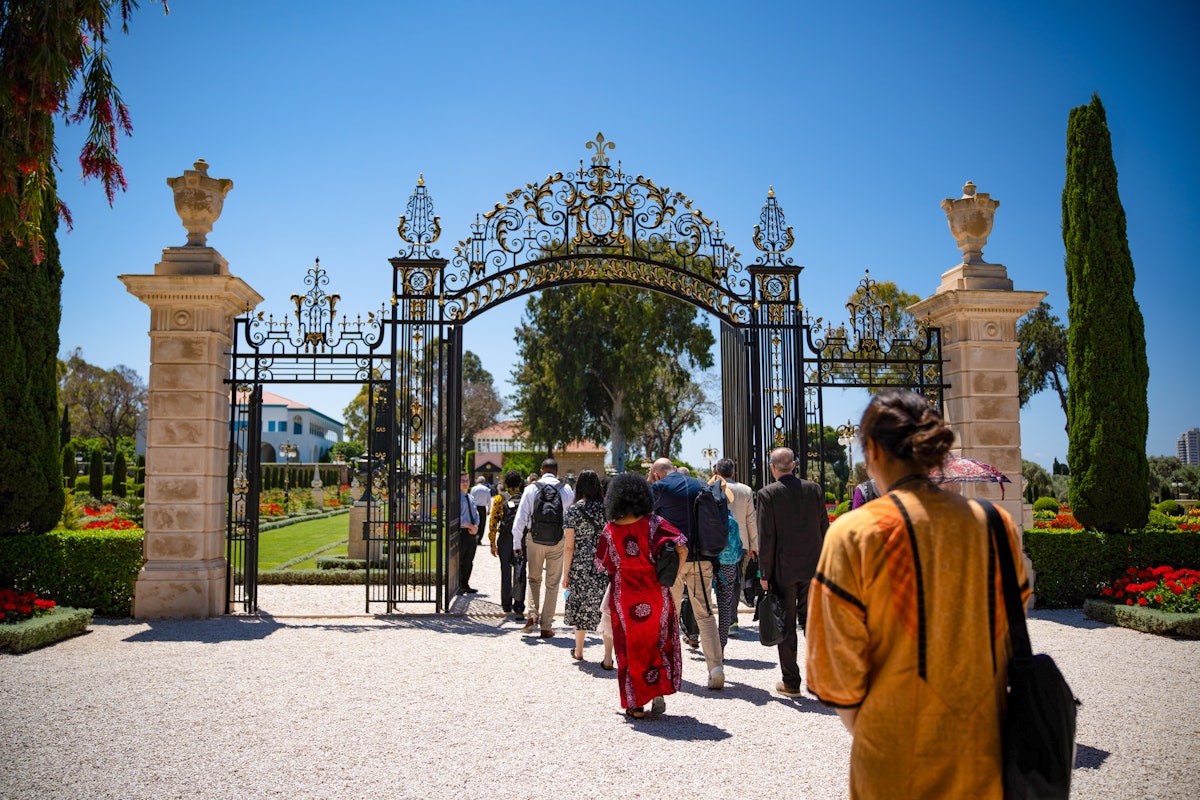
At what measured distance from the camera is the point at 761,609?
604 cm

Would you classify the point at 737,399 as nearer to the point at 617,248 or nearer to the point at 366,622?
the point at 617,248

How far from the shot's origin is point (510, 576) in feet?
34.0

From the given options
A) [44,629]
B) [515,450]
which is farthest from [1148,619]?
[515,450]

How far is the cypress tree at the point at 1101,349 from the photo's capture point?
10.5 meters

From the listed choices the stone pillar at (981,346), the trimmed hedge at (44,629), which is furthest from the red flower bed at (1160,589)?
the trimmed hedge at (44,629)

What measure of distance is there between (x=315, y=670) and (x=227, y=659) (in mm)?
1057

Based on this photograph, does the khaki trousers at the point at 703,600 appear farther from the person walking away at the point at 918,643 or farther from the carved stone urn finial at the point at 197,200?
the carved stone urn finial at the point at 197,200

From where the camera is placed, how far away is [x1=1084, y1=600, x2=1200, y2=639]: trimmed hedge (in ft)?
27.9

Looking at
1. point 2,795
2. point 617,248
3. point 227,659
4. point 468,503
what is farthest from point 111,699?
point 617,248

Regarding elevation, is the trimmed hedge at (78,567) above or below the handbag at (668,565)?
below

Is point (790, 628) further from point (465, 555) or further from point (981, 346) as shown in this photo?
point (465, 555)

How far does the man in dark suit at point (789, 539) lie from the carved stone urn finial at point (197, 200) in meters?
7.86

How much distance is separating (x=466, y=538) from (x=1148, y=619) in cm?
844

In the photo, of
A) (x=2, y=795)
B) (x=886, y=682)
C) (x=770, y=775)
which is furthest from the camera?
(x=770, y=775)
